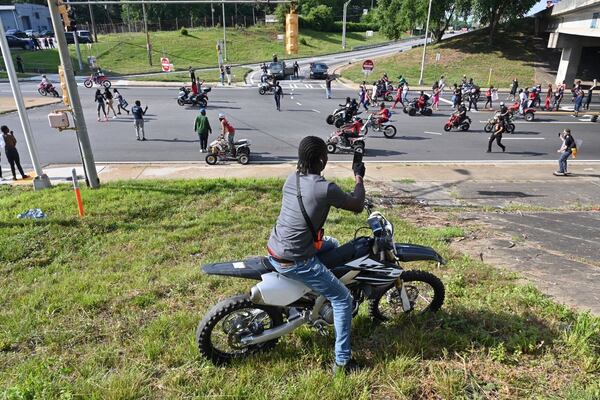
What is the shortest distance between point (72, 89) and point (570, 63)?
3969cm

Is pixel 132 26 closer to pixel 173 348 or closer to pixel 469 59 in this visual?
pixel 469 59

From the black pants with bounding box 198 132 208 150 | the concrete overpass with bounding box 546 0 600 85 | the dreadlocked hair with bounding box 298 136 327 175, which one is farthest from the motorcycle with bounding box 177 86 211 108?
the concrete overpass with bounding box 546 0 600 85

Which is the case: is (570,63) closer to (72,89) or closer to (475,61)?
(475,61)

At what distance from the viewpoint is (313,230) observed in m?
3.43

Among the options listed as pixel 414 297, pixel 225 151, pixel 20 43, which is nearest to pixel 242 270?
pixel 414 297

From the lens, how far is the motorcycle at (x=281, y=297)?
147 inches

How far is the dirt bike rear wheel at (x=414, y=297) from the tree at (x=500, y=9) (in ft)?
136

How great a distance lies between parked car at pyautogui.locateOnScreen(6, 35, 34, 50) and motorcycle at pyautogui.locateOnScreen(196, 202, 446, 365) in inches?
2239

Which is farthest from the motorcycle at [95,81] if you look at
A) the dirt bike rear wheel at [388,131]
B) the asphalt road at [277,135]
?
the dirt bike rear wheel at [388,131]

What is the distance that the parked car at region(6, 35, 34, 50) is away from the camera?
46888 mm

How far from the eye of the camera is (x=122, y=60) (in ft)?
153

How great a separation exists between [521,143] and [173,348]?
61.6 ft

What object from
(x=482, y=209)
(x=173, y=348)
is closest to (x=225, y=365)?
(x=173, y=348)

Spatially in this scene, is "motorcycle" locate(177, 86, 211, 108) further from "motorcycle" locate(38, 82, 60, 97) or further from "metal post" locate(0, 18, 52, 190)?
"metal post" locate(0, 18, 52, 190)
